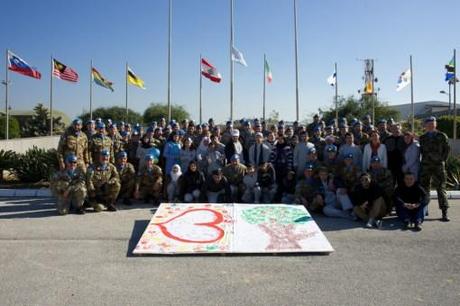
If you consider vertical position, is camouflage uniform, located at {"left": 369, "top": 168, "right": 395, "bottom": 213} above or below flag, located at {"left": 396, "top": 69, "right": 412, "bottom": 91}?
below

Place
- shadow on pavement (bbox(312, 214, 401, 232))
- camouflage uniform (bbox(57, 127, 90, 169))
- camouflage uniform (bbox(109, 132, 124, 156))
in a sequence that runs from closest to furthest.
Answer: shadow on pavement (bbox(312, 214, 401, 232)), camouflage uniform (bbox(57, 127, 90, 169)), camouflage uniform (bbox(109, 132, 124, 156))

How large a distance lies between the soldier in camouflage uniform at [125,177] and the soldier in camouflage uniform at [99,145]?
0.42 meters

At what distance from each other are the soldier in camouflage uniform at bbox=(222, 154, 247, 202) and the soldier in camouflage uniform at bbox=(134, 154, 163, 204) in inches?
59.5

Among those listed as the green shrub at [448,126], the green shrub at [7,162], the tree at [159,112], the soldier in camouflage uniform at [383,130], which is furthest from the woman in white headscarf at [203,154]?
the tree at [159,112]

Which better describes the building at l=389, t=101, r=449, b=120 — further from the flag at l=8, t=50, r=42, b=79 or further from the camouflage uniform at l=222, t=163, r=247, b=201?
the camouflage uniform at l=222, t=163, r=247, b=201

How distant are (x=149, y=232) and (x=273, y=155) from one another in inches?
167

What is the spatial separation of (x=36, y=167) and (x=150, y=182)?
17.5ft

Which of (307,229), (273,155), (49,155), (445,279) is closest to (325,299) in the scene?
(445,279)

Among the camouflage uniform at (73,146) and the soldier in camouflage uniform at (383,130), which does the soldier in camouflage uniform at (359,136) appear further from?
the camouflage uniform at (73,146)

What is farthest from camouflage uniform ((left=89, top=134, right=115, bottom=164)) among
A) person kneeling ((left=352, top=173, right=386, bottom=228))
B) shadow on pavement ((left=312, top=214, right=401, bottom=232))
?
person kneeling ((left=352, top=173, right=386, bottom=228))

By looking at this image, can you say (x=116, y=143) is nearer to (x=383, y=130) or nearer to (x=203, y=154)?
(x=203, y=154)

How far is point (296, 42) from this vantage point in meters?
23.5

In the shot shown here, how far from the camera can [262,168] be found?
383 inches

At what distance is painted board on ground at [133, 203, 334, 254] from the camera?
611 centimetres
